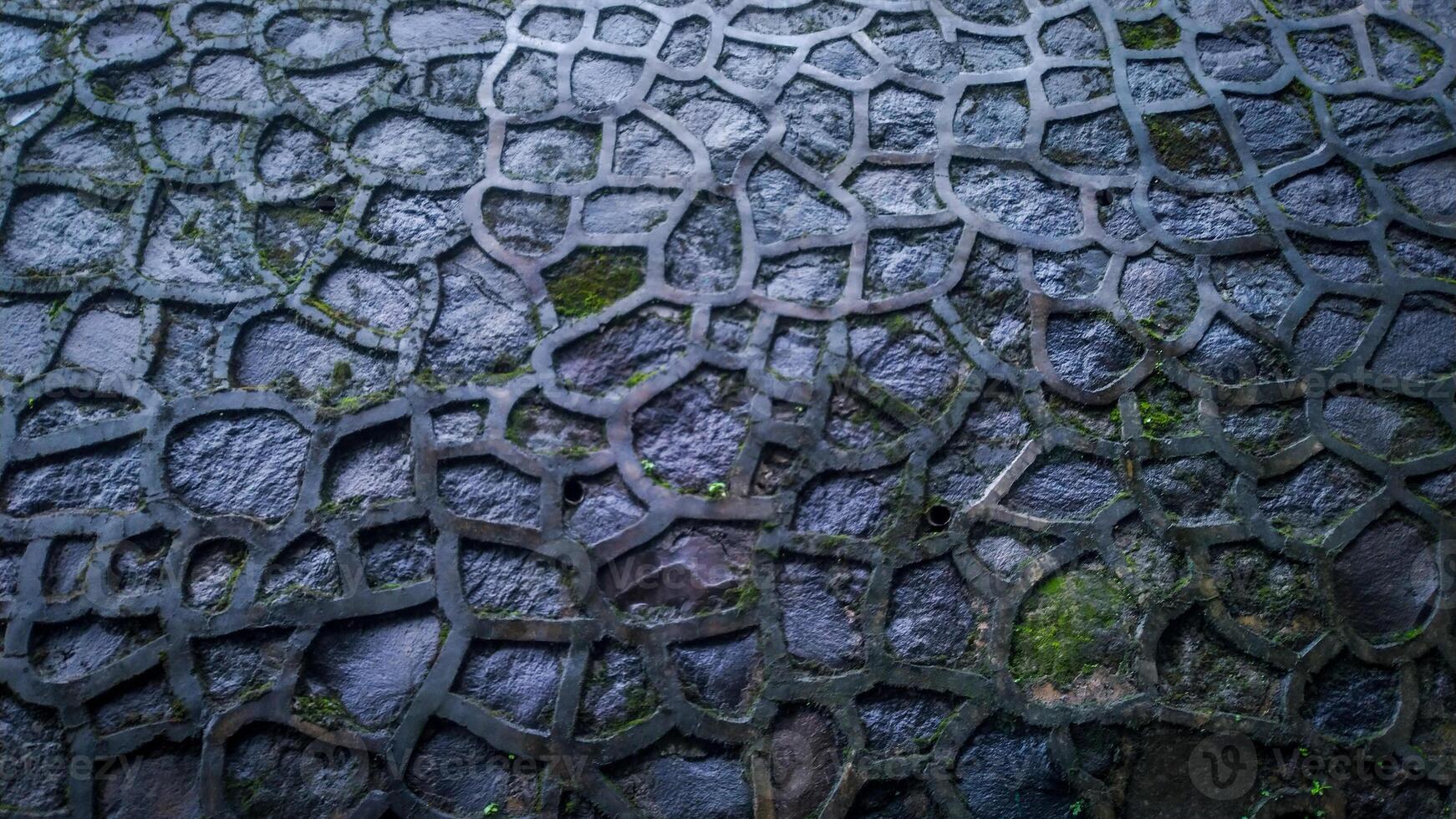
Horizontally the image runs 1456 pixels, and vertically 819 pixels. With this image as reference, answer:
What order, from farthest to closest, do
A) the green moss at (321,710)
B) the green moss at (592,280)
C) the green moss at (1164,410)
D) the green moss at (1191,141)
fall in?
the green moss at (1191,141), the green moss at (592,280), the green moss at (1164,410), the green moss at (321,710)

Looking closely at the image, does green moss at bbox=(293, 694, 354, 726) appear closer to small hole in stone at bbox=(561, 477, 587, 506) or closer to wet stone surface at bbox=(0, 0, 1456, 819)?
wet stone surface at bbox=(0, 0, 1456, 819)

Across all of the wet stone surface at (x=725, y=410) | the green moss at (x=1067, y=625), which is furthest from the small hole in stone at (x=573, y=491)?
the green moss at (x=1067, y=625)

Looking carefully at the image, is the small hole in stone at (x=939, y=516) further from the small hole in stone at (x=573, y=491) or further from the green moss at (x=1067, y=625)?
the small hole in stone at (x=573, y=491)

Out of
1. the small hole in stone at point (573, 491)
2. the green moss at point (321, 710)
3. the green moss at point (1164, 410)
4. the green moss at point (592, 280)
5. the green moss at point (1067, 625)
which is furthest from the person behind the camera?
the green moss at point (592, 280)

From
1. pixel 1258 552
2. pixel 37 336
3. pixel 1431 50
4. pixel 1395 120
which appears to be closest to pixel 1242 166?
pixel 1395 120

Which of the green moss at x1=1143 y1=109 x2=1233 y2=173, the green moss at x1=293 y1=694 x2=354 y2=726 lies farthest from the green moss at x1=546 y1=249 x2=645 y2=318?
the green moss at x1=1143 y1=109 x2=1233 y2=173

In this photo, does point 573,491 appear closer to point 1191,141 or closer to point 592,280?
point 592,280

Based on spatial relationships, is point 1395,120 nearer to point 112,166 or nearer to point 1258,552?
point 1258,552
